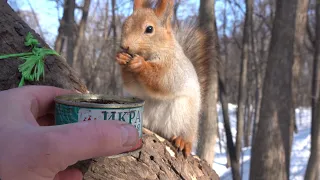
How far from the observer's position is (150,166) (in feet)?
4.46

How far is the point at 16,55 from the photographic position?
4.09 feet

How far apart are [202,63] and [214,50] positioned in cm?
15

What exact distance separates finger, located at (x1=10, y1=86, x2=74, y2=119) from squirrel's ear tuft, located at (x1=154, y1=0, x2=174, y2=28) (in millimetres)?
973

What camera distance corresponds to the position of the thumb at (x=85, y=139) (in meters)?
0.80

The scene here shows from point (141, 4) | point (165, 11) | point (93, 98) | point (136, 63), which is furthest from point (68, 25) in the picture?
point (93, 98)

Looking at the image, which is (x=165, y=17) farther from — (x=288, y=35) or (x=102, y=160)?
(x=288, y=35)

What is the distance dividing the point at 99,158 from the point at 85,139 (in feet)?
1.51

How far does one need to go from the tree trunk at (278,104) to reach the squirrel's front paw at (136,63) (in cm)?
206

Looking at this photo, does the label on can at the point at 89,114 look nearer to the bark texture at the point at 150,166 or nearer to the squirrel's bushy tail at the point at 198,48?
the bark texture at the point at 150,166

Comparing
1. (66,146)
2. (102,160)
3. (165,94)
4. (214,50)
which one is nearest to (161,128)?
(165,94)

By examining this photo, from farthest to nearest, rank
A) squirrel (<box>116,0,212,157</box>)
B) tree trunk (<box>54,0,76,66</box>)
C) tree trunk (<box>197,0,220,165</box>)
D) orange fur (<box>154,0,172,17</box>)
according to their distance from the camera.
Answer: tree trunk (<box>54,0,76,66</box>), tree trunk (<box>197,0,220,165</box>), orange fur (<box>154,0,172,17</box>), squirrel (<box>116,0,212,157</box>)

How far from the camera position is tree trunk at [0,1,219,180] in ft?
4.15

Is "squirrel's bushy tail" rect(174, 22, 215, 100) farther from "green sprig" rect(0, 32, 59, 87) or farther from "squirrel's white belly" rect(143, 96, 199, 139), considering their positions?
"green sprig" rect(0, 32, 59, 87)

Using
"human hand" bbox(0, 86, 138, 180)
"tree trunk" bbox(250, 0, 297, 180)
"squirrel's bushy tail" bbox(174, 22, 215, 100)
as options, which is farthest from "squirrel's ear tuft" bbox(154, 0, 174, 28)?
"tree trunk" bbox(250, 0, 297, 180)
